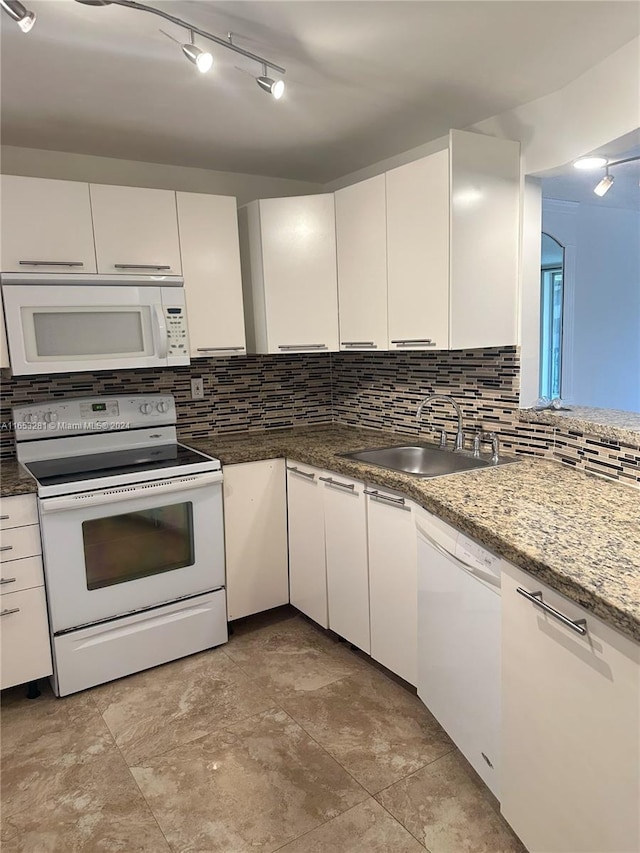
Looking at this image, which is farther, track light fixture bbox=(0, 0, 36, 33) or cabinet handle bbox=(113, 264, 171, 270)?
cabinet handle bbox=(113, 264, 171, 270)

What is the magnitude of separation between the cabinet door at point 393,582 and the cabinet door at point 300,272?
98 centimetres

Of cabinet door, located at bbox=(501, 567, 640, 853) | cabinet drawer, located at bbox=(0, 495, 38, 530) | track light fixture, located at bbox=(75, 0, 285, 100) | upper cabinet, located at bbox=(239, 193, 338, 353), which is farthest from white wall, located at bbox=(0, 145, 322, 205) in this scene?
cabinet door, located at bbox=(501, 567, 640, 853)

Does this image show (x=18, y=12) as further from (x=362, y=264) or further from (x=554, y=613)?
(x=554, y=613)

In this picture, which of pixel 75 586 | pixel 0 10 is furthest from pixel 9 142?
pixel 75 586

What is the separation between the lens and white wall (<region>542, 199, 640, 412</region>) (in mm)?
3754

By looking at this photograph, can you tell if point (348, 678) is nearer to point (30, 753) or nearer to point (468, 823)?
point (468, 823)

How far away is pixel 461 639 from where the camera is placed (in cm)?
174

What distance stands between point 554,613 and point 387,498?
92cm

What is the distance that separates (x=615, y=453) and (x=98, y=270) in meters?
2.18

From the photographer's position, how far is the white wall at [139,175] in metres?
2.59

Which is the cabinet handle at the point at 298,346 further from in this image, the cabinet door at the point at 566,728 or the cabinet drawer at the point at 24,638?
the cabinet door at the point at 566,728

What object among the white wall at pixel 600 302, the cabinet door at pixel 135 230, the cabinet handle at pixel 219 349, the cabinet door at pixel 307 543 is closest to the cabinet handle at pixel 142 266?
the cabinet door at pixel 135 230

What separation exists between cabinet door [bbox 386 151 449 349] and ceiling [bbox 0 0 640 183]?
0.86ft

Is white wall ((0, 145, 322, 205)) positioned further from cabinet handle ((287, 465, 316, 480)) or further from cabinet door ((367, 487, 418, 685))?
cabinet door ((367, 487, 418, 685))
